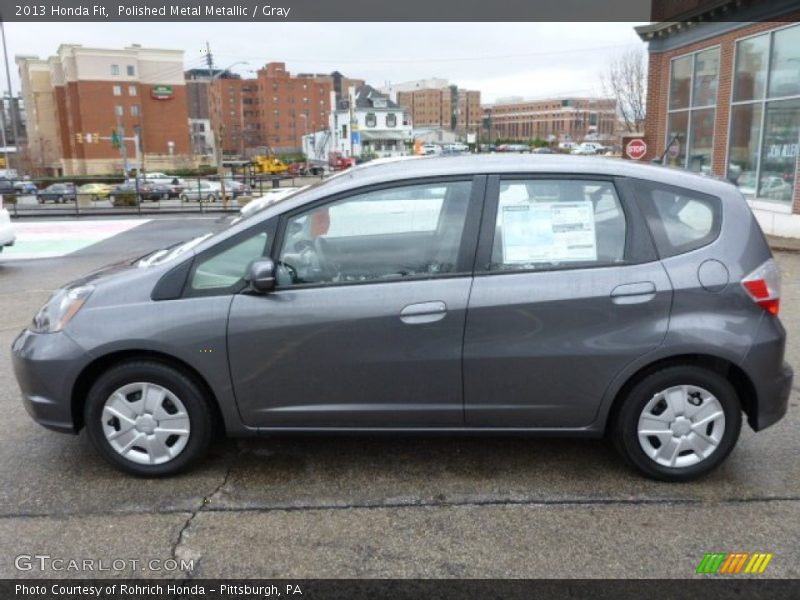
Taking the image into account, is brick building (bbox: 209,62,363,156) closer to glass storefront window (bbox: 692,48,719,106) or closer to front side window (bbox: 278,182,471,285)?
glass storefront window (bbox: 692,48,719,106)

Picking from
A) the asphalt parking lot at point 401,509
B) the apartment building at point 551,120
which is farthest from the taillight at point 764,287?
the apartment building at point 551,120

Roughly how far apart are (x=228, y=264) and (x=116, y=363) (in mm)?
766

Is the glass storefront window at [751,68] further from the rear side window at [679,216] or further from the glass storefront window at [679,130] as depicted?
the rear side window at [679,216]

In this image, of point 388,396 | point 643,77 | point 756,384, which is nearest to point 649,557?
point 756,384

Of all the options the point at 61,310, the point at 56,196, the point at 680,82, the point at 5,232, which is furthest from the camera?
the point at 56,196

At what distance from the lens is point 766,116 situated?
13.8m

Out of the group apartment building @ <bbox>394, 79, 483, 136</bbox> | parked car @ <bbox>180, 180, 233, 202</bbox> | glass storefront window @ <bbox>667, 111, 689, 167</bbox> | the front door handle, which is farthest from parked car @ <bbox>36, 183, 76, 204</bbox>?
apartment building @ <bbox>394, 79, 483, 136</bbox>

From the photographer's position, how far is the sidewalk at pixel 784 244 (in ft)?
37.6

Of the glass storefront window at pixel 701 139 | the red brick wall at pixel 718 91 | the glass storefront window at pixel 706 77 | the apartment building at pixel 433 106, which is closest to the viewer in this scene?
the red brick wall at pixel 718 91

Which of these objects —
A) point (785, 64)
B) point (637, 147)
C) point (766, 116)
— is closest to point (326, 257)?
point (785, 64)

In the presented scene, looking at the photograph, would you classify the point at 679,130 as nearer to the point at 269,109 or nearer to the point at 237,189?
the point at 237,189

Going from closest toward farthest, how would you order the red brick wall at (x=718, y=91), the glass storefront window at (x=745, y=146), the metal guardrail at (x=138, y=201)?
the glass storefront window at (x=745, y=146) < the red brick wall at (x=718, y=91) < the metal guardrail at (x=138, y=201)

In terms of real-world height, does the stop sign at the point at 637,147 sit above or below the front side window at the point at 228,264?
above

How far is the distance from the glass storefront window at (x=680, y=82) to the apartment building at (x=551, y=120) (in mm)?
85798
